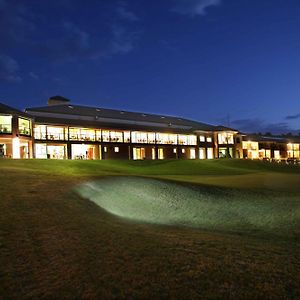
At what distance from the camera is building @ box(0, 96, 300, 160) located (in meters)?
37.4

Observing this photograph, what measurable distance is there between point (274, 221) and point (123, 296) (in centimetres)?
781

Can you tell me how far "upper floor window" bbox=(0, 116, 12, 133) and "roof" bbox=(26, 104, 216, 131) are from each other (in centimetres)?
574

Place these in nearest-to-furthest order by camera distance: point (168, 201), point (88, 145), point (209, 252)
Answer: point (209, 252), point (168, 201), point (88, 145)

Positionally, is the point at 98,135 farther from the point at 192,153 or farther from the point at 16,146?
the point at 192,153

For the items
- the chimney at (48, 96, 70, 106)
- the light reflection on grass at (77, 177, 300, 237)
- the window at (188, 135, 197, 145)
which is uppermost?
the chimney at (48, 96, 70, 106)

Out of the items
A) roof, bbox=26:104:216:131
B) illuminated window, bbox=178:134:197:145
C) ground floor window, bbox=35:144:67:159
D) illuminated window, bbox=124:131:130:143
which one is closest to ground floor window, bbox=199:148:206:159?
illuminated window, bbox=178:134:197:145

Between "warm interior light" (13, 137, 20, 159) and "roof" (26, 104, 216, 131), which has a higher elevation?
"roof" (26, 104, 216, 131)

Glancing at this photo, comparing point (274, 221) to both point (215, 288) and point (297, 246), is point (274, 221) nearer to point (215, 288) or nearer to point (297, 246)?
point (297, 246)

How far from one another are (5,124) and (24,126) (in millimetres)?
2575

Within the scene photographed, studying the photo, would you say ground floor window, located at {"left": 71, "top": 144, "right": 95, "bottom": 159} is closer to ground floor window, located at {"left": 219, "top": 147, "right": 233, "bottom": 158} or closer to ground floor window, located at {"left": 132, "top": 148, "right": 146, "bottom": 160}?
ground floor window, located at {"left": 132, "top": 148, "right": 146, "bottom": 160}

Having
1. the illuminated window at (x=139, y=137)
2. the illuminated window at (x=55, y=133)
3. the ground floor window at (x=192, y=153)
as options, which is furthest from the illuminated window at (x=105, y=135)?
the ground floor window at (x=192, y=153)

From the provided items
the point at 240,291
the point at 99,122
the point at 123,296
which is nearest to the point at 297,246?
the point at 240,291

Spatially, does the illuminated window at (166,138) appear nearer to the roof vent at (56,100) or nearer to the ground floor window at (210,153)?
the ground floor window at (210,153)

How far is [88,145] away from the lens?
1799 inches
